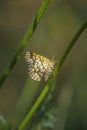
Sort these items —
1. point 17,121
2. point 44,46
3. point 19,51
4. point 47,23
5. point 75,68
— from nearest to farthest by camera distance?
1. point 19,51
2. point 17,121
3. point 75,68
4. point 47,23
5. point 44,46

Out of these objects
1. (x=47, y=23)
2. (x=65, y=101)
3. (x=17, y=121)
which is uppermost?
(x=47, y=23)

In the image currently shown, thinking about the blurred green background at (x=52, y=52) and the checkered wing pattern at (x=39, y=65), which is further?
the blurred green background at (x=52, y=52)

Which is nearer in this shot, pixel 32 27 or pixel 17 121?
pixel 32 27

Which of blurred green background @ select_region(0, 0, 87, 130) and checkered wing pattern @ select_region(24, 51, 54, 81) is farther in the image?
blurred green background @ select_region(0, 0, 87, 130)

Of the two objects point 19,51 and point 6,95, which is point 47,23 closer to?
point 6,95

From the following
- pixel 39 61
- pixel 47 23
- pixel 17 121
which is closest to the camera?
pixel 39 61

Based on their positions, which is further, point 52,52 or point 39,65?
point 52,52

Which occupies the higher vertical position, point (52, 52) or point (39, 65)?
point (52, 52)

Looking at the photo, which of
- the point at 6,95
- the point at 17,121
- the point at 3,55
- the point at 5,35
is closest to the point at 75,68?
the point at 17,121
